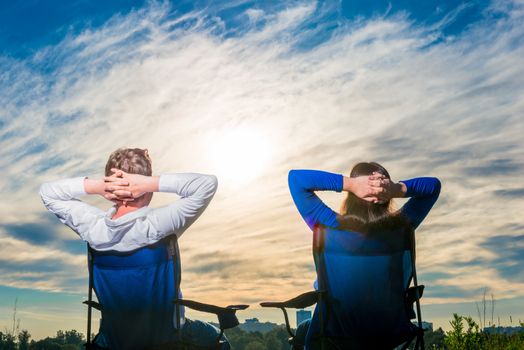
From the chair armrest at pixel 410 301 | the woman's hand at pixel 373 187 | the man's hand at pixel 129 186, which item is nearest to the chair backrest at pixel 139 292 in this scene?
the man's hand at pixel 129 186

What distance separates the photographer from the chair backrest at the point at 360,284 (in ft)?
9.53

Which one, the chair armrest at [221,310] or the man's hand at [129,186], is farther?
the man's hand at [129,186]

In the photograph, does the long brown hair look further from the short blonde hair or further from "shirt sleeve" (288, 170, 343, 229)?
the short blonde hair

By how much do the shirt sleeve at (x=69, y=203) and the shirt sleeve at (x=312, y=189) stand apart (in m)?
1.15

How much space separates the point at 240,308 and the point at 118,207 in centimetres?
93

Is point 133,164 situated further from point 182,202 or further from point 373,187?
point 373,187

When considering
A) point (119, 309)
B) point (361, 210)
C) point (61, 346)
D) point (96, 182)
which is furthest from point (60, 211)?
point (61, 346)

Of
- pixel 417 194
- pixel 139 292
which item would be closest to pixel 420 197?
Answer: pixel 417 194

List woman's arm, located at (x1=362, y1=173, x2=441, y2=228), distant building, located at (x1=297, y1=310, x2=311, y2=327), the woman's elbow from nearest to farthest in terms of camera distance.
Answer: woman's arm, located at (x1=362, y1=173, x2=441, y2=228), the woman's elbow, distant building, located at (x1=297, y1=310, x2=311, y2=327)

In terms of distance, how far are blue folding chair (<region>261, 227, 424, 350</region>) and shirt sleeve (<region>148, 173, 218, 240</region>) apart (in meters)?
0.66

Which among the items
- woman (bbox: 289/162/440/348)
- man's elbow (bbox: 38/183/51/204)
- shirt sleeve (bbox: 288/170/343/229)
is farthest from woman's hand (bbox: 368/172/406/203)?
man's elbow (bbox: 38/183/51/204)

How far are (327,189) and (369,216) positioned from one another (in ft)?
0.86

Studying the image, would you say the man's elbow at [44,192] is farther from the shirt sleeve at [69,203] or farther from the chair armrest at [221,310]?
the chair armrest at [221,310]

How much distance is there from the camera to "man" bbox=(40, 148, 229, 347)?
2982mm
